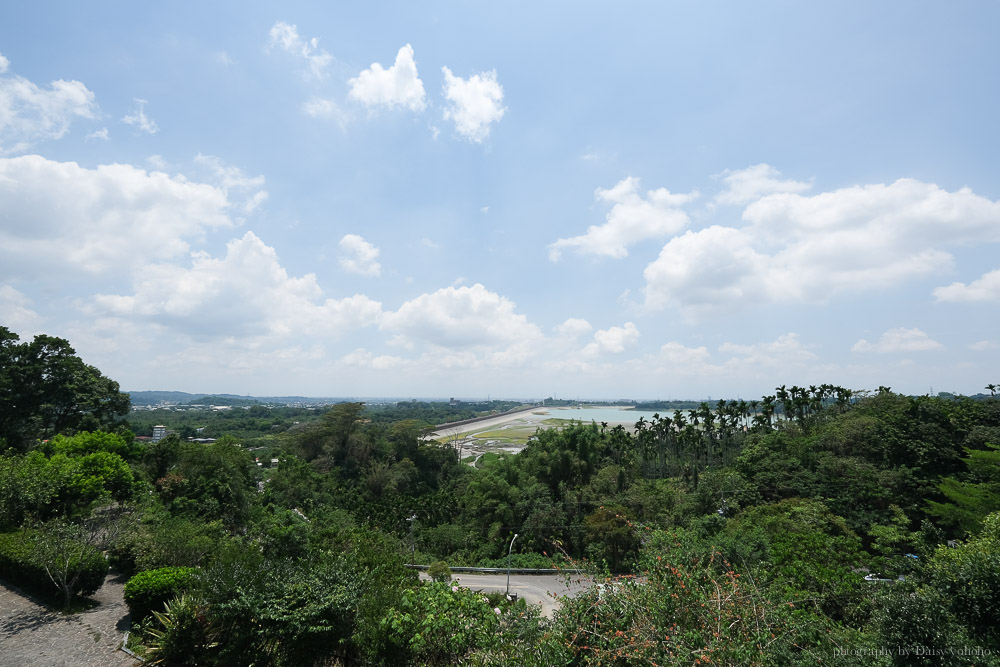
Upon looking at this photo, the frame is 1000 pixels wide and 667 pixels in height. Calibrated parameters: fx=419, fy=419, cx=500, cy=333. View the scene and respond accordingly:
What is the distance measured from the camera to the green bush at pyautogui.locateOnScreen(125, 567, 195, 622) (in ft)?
36.2

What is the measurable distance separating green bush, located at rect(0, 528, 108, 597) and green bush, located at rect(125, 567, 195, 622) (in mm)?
2264

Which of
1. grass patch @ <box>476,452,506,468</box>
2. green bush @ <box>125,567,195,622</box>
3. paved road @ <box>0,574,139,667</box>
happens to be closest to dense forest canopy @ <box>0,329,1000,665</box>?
green bush @ <box>125,567,195,622</box>

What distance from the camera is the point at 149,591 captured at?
438 inches

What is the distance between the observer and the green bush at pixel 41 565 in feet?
38.9


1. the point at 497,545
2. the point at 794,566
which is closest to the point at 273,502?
the point at 497,545

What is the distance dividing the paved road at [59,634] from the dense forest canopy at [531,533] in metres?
0.57

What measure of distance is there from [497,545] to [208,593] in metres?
27.9

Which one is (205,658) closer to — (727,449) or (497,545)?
(497,545)

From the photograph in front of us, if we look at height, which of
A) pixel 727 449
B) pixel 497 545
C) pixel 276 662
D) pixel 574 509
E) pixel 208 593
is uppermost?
pixel 208 593

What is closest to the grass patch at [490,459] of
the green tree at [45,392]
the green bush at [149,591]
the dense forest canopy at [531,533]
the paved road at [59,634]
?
the dense forest canopy at [531,533]

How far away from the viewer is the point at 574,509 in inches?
1369

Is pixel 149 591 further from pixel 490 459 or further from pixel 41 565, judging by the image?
pixel 490 459

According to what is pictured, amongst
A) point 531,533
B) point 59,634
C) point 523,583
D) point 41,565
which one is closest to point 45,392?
point 41,565

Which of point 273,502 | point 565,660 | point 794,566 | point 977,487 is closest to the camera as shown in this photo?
point 565,660
